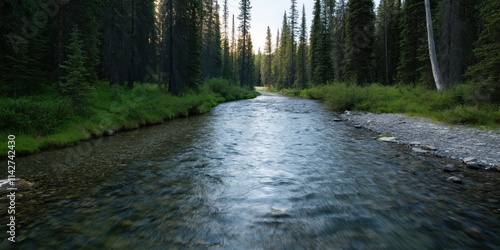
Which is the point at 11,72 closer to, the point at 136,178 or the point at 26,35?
the point at 26,35

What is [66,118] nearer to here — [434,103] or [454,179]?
[454,179]

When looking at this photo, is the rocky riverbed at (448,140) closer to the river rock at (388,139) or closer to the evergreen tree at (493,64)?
the river rock at (388,139)

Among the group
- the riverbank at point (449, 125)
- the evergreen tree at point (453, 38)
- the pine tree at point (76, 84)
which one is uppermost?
the evergreen tree at point (453, 38)

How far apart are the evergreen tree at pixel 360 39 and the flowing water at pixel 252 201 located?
81.4ft

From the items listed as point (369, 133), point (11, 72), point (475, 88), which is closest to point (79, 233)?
point (369, 133)

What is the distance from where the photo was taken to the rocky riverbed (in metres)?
7.40

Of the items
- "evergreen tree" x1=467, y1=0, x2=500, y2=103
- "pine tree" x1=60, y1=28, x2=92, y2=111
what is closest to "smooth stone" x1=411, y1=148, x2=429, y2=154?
"evergreen tree" x1=467, y1=0, x2=500, y2=103

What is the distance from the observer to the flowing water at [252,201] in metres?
4.11

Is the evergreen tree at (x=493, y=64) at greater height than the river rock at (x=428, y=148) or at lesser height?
greater

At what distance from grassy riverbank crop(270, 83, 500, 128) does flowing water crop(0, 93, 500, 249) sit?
517 cm

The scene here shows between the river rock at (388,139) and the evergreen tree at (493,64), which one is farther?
the evergreen tree at (493,64)

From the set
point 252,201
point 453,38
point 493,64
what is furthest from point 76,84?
point 453,38

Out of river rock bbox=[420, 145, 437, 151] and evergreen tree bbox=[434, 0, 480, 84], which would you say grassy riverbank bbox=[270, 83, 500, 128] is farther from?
river rock bbox=[420, 145, 437, 151]

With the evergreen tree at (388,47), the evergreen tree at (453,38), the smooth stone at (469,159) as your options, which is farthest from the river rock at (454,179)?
the evergreen tree at (388,47)
